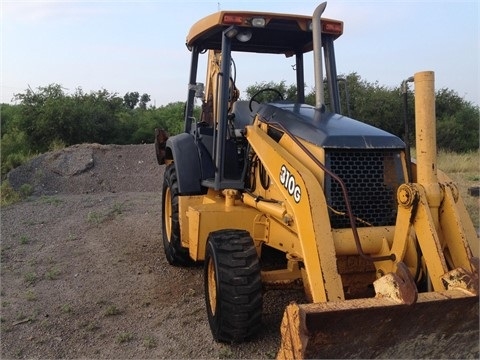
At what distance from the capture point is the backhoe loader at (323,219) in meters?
2.94

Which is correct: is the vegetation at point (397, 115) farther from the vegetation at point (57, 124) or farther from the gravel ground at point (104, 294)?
the gravel ground at point (104, 294)

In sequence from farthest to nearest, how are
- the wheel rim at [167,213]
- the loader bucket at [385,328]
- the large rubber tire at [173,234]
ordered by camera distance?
the wheel rim at [167,213], the large rubber tire at [173,234], the loader bucket at [385,328]

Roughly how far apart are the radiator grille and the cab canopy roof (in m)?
1.58

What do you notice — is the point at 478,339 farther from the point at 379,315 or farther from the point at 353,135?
the point at 353,135

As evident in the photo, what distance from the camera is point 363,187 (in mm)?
3932

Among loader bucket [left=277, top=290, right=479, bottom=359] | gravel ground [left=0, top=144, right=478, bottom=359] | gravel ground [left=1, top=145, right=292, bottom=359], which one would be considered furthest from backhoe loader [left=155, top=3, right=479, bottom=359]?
gravel ground [left=1, top=145, right=292, bottom=359]

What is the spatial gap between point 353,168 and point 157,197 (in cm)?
875

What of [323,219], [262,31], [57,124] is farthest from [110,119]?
[323,219]

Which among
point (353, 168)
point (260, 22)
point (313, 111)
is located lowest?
point (353, 168)

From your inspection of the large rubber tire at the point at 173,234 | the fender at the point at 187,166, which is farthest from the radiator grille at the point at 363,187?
the large rubber tire at the point at 173,234

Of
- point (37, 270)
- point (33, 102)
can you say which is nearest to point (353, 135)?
point (37, 270)

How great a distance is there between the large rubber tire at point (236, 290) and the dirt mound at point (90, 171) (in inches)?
428

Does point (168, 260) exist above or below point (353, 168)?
below

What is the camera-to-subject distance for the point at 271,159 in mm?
4211
